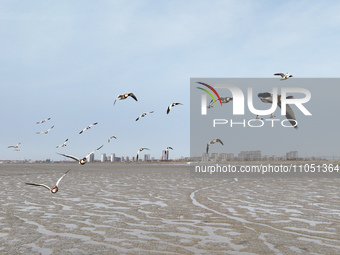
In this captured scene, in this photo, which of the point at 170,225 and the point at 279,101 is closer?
the point at 170,225

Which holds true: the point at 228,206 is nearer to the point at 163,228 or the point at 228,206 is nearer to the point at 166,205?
the point at 166,205

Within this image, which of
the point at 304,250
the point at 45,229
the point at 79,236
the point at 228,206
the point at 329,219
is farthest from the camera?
the point at 228,206

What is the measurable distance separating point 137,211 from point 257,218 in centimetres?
407

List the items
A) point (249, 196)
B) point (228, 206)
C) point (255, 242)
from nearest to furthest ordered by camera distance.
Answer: point (255, 242)
point (228, 206)
point (249, 196)

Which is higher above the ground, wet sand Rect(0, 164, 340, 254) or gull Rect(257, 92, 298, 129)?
gull Rect(257, 92, 298, 129)

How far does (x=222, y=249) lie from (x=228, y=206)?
6.46 metres

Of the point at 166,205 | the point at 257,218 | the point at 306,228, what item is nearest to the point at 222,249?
the point at 306,228

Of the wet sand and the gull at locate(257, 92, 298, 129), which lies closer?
the wet sand

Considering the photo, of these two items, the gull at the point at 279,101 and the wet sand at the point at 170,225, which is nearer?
the wet sand at the point at 170,225

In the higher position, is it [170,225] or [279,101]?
[279,101]

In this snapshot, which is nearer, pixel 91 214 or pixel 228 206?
pixel 91 214

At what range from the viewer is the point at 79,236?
29.5ft

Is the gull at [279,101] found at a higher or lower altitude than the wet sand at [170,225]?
higher

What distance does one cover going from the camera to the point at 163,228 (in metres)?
9.96
